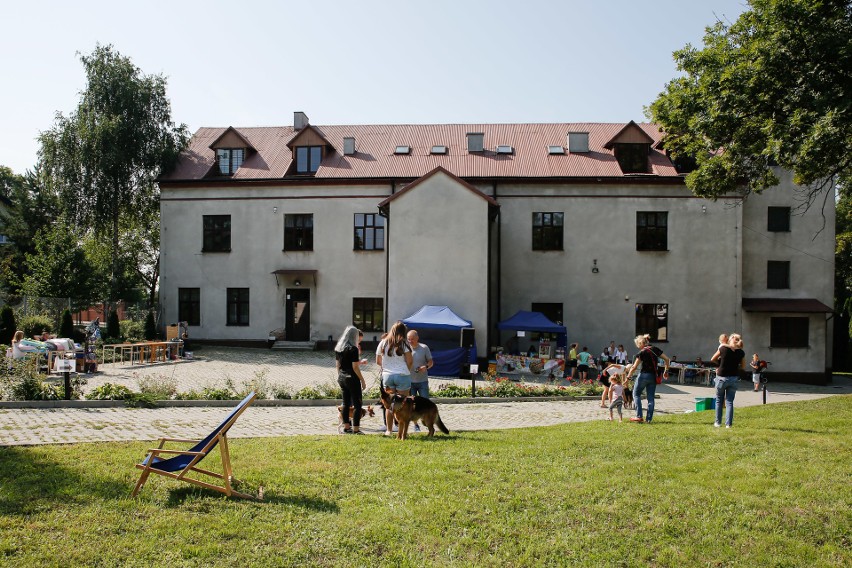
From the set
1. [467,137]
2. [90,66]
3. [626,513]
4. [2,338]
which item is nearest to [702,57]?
[626,513]

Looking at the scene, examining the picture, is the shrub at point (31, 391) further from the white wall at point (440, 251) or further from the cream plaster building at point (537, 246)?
the cream plaster building at point (537, 246)

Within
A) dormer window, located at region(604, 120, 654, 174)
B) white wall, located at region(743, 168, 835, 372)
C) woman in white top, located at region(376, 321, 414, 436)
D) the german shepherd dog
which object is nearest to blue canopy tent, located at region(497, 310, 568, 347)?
dormer window, located at region(604, 120, 654, 174)

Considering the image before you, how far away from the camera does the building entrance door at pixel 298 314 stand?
3119 centimetres

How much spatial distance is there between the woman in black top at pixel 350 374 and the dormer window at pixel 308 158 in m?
22.4

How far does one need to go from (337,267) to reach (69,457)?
2282 cm

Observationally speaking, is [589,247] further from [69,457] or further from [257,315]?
[69,457]

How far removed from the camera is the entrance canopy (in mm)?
23844

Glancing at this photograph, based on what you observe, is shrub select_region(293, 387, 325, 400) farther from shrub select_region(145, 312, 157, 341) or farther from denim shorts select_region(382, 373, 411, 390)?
shrub select_region(145, 312, 157, 341)

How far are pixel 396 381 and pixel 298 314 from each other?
70.2 feet

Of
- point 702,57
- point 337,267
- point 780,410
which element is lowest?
point 780,410

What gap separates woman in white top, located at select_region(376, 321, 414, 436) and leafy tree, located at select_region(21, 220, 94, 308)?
2604cm

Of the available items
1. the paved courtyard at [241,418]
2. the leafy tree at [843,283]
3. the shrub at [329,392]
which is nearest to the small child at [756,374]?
the paved courtyard at [241,418]

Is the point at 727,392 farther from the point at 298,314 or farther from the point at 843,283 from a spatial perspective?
the point at 843,283

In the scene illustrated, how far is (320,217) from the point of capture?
101ft
